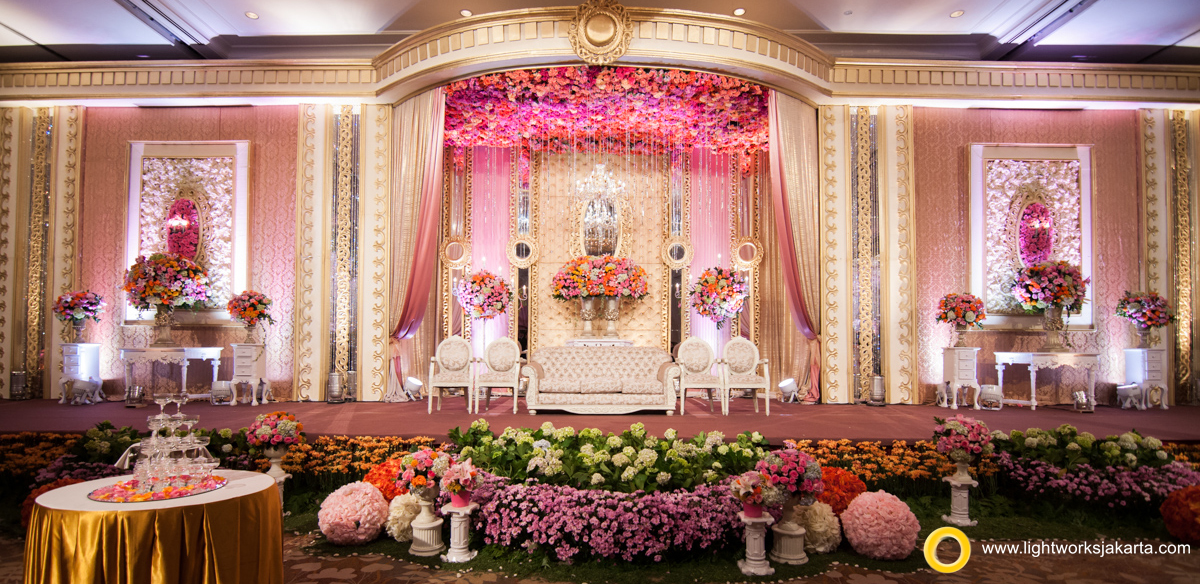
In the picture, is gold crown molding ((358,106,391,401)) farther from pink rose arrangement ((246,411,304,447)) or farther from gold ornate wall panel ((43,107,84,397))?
gold ornate wall panel ((43,107,84,397))

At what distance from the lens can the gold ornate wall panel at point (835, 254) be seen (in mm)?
7254

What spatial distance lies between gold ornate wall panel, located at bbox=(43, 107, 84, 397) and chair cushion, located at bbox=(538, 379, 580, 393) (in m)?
5.73

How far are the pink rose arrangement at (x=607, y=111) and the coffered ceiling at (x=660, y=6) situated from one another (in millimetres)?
903

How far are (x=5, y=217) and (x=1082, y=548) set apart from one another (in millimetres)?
10898

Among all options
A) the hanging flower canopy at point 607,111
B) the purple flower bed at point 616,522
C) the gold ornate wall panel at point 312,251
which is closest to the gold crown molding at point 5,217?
the gold ornate wall panel at point 312,251

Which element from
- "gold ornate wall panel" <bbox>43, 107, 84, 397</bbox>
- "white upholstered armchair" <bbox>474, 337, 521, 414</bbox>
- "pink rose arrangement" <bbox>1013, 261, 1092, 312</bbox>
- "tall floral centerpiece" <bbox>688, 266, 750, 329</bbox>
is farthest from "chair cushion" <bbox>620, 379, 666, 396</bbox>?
"gold ornate wall panel" <bbox>43, 107, 84, 397</bbox>

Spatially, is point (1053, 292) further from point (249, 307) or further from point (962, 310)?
point (249, 307)

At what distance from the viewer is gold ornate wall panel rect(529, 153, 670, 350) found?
889 centimetres

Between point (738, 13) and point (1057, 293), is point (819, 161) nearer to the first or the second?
point (738, 13)

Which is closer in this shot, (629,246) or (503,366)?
(503,366)

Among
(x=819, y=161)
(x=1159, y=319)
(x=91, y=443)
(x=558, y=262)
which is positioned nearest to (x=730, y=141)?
(x=819, y=161)

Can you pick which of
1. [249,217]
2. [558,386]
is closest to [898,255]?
[558,386]

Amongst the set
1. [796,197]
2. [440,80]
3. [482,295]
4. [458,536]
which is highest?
[440,80]

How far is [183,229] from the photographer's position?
7543 millimetres
